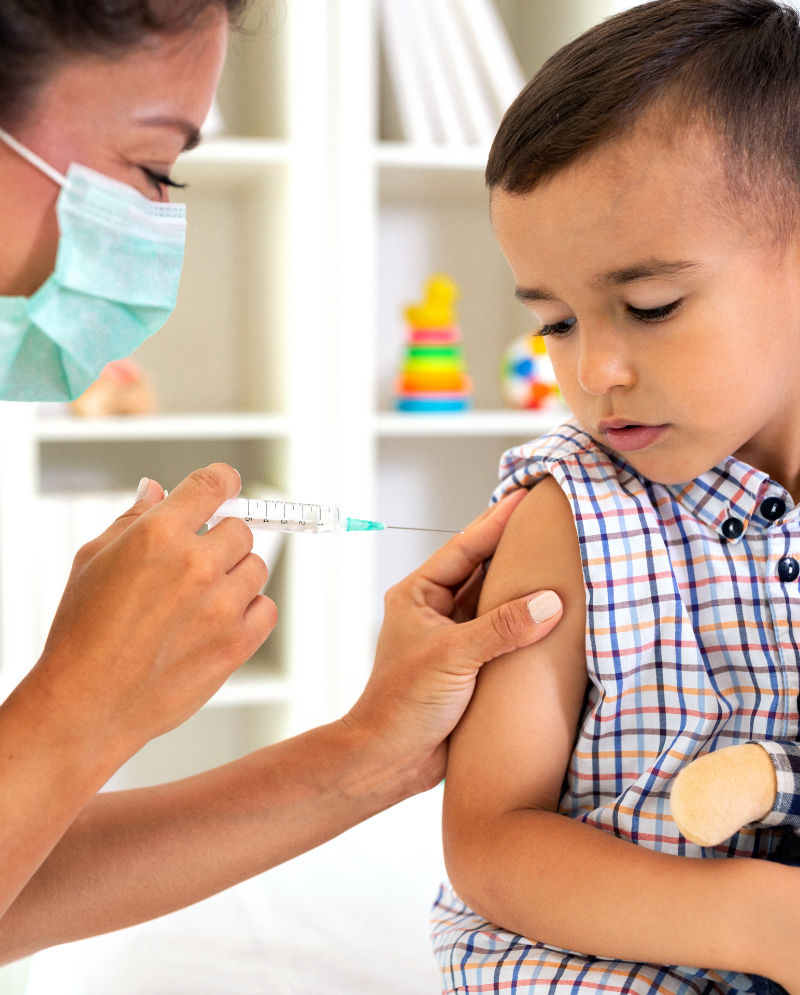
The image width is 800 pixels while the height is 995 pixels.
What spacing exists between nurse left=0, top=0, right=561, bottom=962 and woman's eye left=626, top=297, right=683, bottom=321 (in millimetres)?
258

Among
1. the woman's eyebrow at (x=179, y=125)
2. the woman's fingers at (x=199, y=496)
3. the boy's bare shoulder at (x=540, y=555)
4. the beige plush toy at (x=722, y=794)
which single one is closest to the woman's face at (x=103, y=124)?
the woman's eyebrow at (x=179, y=125)

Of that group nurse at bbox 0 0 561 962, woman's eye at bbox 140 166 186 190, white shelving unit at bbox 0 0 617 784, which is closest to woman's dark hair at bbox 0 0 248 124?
nurse at bbox 0 0 561 962

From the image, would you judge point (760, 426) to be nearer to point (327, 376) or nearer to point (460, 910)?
point (460, 910)

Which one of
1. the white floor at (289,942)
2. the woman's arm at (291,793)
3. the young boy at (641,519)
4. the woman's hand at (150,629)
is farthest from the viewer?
the white floor at (289,942)

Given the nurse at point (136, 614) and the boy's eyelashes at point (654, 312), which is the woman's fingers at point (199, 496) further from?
the boy's eyelashes at point (654, 312)

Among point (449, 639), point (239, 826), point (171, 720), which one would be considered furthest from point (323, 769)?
point (171, 720)

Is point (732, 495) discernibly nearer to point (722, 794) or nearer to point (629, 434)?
point (629, 434)

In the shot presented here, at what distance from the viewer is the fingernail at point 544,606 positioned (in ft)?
2.88

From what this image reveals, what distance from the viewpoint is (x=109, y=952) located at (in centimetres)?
108

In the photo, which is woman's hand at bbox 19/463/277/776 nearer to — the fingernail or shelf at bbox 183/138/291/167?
the fingernail

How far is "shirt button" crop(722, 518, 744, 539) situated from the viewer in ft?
3.00

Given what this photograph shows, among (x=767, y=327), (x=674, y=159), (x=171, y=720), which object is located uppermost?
(x=674, y=159)

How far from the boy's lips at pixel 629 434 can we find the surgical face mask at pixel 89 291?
453 mm

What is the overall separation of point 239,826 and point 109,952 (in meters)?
0.26
